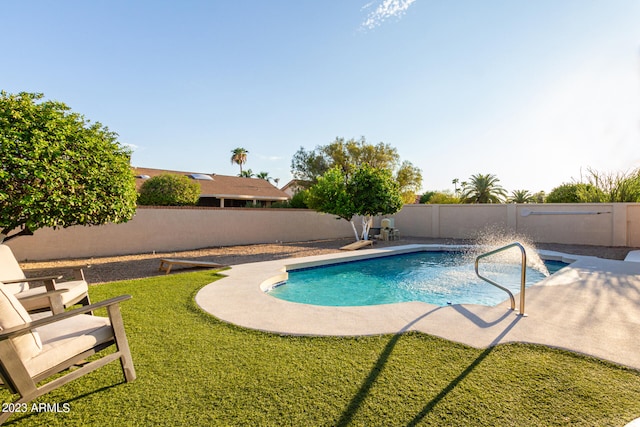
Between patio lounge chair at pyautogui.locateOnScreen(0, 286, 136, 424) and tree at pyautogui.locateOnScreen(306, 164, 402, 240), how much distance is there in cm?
1107

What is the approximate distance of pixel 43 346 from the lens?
2.34 m

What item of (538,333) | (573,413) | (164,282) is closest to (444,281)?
(538,333)

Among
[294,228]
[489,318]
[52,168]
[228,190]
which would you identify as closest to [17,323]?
[489,318]

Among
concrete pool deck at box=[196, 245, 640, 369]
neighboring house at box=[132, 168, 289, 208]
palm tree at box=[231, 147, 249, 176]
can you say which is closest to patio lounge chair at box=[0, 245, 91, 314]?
concrete pool deck at box=[196, 245, 640, 369]

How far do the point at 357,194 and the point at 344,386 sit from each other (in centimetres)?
1158

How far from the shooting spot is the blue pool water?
7.00 meters

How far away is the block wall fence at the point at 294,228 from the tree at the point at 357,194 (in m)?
3.48

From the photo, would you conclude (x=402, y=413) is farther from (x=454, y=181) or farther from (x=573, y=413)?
(x=454, y=181)

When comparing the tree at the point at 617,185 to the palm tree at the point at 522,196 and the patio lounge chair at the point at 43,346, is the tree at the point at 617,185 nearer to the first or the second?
the palm tree at the point at 522,196

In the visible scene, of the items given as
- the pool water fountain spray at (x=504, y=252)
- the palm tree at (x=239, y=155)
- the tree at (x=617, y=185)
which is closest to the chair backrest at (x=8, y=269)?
the pool water fountain spray at (x=504, y=252)

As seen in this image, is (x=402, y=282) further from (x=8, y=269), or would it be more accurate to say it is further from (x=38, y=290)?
(x=8, y=269)

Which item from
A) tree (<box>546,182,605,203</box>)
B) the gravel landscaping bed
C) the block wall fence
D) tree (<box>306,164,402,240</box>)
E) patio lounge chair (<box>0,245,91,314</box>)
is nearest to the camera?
patio lounge chair (<box>0,245,91,314</box>)

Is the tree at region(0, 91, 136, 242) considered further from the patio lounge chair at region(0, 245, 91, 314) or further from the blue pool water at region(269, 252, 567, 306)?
the blue pool water at region(269, 252, 567, 306)

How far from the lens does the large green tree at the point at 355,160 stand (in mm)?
28098
